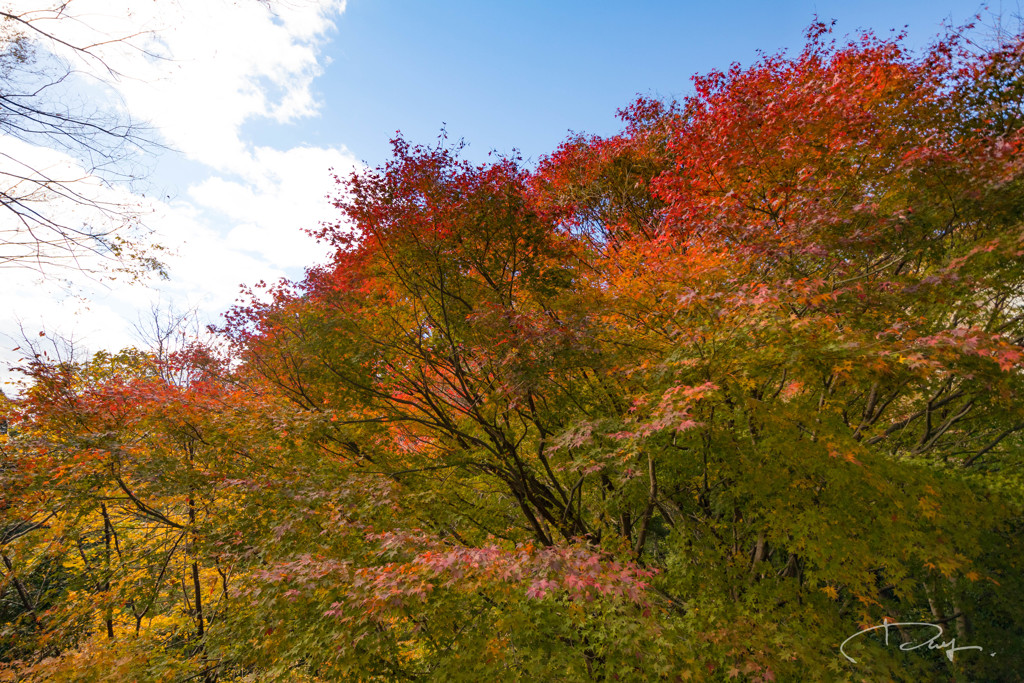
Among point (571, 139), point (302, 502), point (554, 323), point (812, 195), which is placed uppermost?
point (571, 139)

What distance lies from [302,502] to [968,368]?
7.57m

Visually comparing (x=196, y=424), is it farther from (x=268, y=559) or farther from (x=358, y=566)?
(x=358, y=566)

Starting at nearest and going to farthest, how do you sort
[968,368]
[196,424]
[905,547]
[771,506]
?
1. [968,368]
2. [905,547]
3. [771,506]
4. [196,424]

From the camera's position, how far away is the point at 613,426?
590cm

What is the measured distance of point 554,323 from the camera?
645cm

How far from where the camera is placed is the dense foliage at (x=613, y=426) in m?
4.91

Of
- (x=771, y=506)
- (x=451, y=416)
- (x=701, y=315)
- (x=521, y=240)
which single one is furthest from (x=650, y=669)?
(x=521, y=240)

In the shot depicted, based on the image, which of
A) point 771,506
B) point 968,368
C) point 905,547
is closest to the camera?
point 968,368

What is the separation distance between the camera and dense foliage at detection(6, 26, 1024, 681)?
4910 millimetres

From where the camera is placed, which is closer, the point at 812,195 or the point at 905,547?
the point at 905,547
